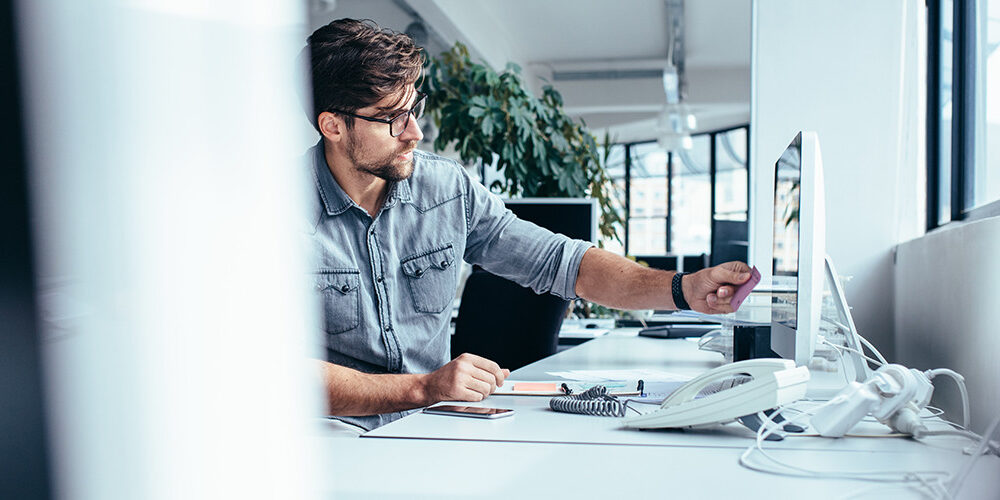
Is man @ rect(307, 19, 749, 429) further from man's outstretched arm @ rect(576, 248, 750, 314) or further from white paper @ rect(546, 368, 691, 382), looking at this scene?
white paper @ rect(546, 368, 691, 382)

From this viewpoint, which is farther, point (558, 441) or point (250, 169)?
point (558, 441)

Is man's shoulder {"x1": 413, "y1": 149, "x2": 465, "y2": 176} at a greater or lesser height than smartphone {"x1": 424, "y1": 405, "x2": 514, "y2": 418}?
greater

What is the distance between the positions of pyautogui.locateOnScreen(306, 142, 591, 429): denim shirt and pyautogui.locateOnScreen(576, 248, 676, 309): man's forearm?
34mm

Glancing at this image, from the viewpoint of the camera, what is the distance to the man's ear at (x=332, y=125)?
1.81 meters

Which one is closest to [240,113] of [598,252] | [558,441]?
[558,441]

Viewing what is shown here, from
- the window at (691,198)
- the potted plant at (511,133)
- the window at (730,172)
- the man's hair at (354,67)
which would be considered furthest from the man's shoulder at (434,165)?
the window at (691,198)

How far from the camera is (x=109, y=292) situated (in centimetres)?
39

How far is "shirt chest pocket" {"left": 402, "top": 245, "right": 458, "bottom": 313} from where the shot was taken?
5.87 ft

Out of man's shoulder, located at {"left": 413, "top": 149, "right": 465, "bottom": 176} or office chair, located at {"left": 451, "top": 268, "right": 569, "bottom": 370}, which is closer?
man's shoulder, located at {"left": 413, "top": 149, "right": 465, "bottom": 176}

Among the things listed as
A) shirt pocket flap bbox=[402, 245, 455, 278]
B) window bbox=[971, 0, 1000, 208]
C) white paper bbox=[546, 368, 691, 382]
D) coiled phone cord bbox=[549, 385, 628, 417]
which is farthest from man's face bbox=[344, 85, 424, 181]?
window bbox=[971, 0, 1000, 208]

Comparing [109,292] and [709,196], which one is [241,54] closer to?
[109,292]

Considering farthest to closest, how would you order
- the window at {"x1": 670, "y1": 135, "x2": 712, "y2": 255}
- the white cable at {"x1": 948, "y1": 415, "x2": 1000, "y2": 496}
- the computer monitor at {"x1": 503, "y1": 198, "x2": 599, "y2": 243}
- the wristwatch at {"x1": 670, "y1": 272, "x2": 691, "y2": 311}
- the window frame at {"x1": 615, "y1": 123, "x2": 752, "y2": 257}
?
the window at {"x1": 670, "y1": 135, "x2": 712, "y2": 255}
the window frame at {"x1": 615, "y1": 123, "x2": 752, "y2": 257}
the computer monitor at {"x1": 503, "y1": 198, "x2": 599, "y2": 243}
the wristwatch at {"x1": 670, "y1": 272, "x2": 691, "y2": 311}
the white cable at {"x1": 948, "y1": 415, "x2": 1000, "y2": 496}

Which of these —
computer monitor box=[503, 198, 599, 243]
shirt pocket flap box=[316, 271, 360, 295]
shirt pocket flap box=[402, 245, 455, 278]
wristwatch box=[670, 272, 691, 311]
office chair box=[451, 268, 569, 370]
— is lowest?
office chair box=[451, 268, 569, 370]

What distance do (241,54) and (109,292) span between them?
0.14 m
